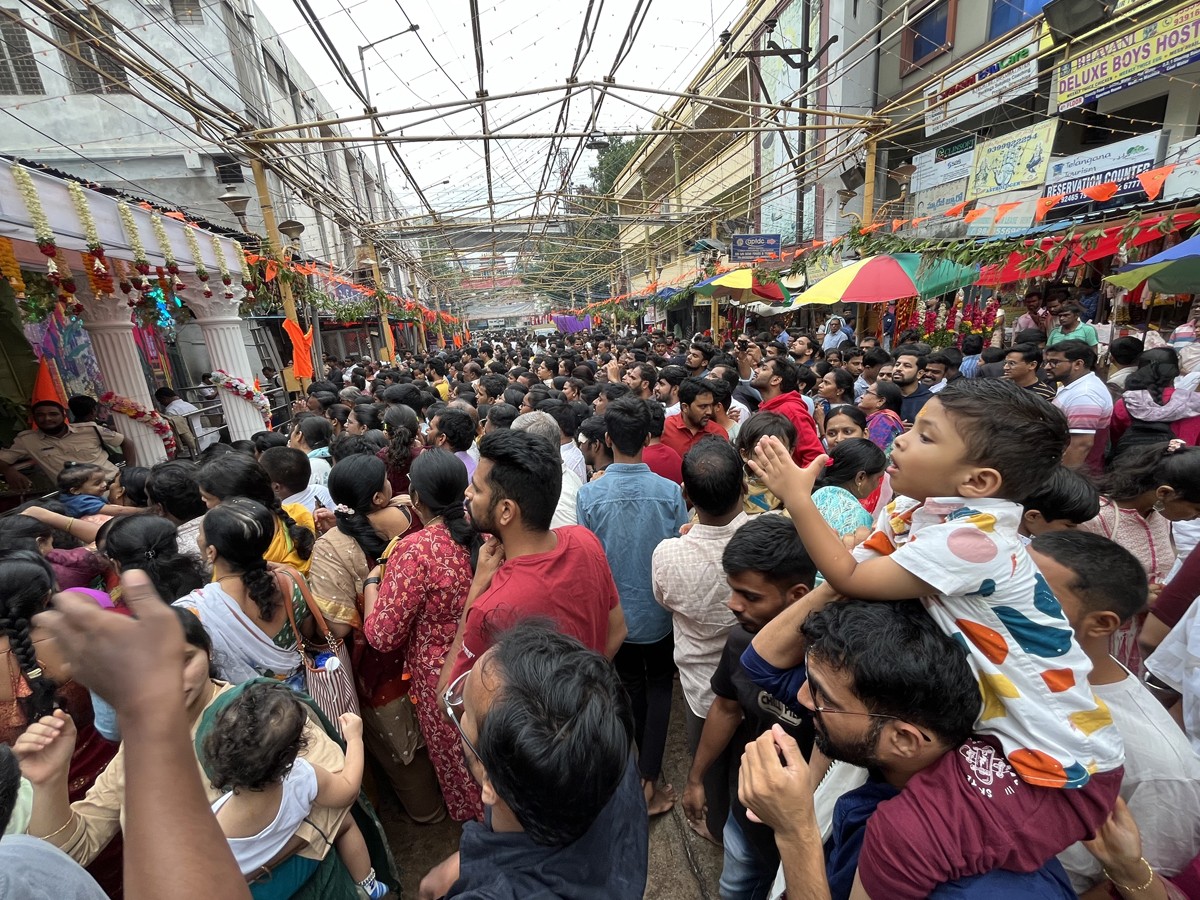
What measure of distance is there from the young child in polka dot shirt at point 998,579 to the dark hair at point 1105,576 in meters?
0.33

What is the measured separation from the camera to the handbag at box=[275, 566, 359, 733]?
217 cm

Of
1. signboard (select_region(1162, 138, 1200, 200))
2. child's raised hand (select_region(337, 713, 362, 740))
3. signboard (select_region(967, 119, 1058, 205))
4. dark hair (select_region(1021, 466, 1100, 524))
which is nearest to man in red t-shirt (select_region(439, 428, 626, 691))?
child's raised hand (select_region(337, 713, 362, 740))

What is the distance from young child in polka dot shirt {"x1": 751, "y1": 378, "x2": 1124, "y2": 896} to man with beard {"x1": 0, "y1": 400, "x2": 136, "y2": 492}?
22.0ft

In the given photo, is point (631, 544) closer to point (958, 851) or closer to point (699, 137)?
point (958, 851)

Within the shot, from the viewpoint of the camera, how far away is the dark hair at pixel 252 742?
134 cm

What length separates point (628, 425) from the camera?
107 inches

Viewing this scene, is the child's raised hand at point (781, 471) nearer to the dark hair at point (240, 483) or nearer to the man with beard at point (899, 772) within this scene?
the man with beard at point (899, 772)

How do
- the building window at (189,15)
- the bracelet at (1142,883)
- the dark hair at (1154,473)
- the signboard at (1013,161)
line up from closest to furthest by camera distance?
the bracelet at (1142,883), the dark hair at (1154,473), the signboard at (1013,161), the building window at (189,15)

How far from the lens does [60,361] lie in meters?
7.36

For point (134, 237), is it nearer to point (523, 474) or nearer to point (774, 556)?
point (523, 474)

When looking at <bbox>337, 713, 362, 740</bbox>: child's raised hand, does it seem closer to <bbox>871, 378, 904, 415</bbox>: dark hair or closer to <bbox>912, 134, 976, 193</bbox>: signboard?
<bbox>871, 378, 904, 415</bbox>: dark hair

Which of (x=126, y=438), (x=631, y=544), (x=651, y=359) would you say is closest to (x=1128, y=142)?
(x=651, y=359)

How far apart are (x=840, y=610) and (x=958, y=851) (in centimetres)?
43

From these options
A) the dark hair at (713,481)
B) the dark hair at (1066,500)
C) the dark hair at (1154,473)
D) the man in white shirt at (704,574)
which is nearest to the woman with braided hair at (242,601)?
the man in white shirt at (704,574)
